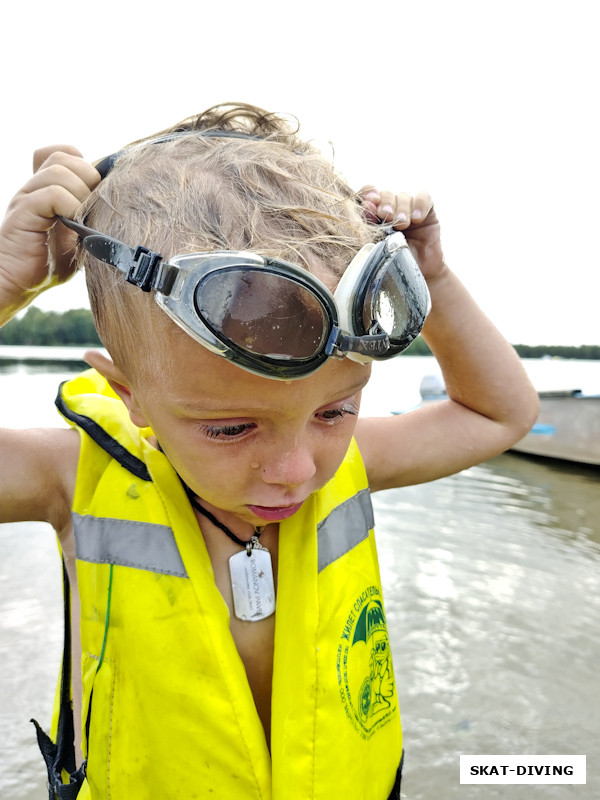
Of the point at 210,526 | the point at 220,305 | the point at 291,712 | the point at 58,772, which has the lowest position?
the point at 58,772

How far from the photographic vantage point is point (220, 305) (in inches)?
42.1

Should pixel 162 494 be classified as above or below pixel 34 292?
below

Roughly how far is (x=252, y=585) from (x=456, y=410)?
0.84m

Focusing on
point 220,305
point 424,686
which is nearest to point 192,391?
point 220,305

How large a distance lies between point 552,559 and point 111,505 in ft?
12.8

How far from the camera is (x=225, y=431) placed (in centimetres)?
117

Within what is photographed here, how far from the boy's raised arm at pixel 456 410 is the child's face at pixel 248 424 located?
568mm

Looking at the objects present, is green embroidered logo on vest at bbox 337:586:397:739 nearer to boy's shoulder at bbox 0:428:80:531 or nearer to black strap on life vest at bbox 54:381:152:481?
black strap on life vest at bbox 54:381:152:481

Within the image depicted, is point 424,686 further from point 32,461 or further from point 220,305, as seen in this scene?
point 220,305

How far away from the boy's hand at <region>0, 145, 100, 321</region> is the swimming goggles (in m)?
0.31

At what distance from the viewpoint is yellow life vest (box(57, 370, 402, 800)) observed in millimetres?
1345

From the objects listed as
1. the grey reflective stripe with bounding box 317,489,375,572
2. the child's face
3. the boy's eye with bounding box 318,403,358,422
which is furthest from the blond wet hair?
the grey reflective stripe with bounding box 317,489,375,572

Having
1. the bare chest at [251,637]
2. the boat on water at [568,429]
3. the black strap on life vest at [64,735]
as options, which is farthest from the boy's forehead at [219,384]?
the boat on water at [568,429]

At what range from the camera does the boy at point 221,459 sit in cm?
111
